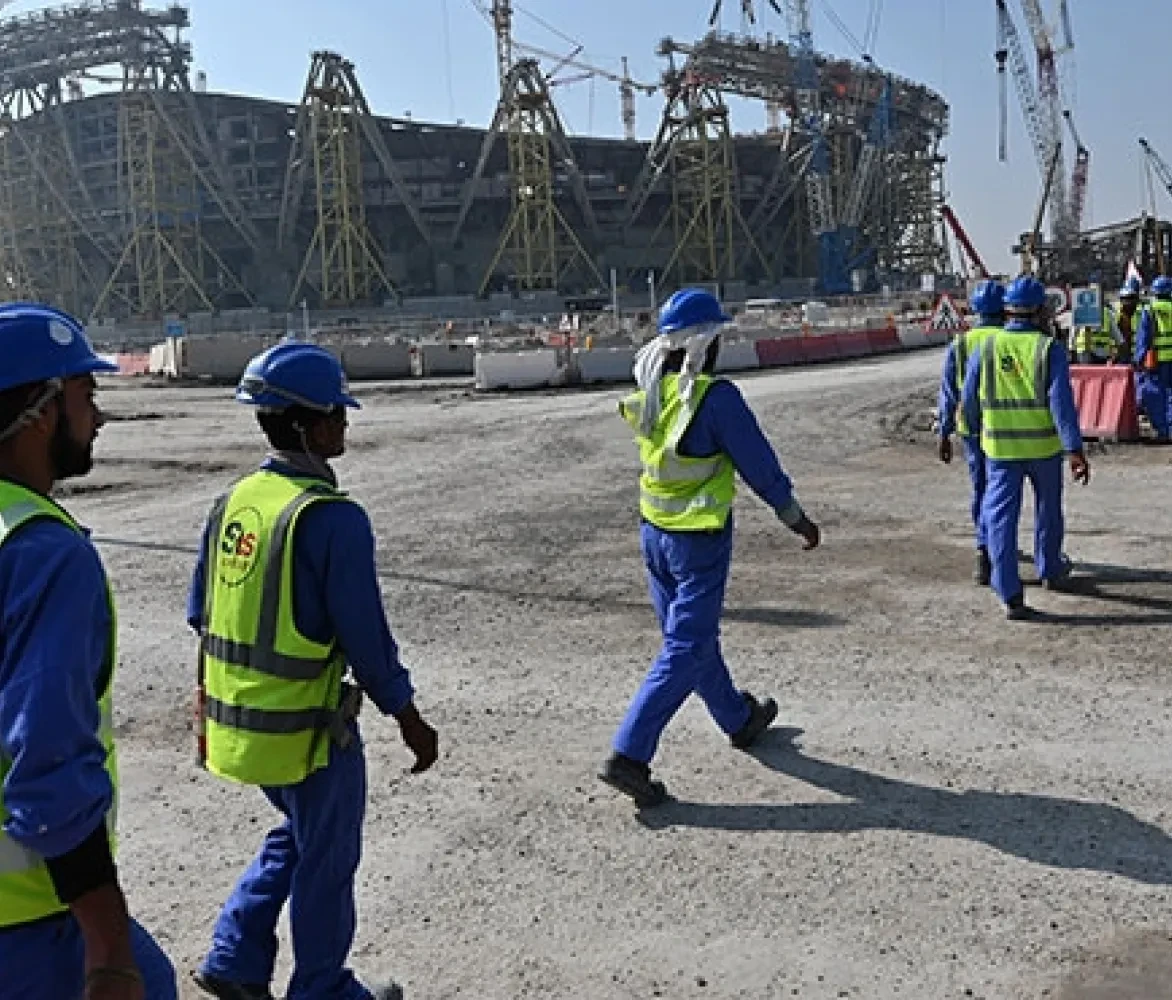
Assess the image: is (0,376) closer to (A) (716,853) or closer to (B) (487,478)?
(A) (716,853)

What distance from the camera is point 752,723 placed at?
5.32 meters

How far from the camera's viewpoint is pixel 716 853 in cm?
431

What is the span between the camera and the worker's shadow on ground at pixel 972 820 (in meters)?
4.14

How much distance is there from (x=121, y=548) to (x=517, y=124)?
6676cm

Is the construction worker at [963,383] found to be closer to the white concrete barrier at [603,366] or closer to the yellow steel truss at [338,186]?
the white concrete barrier at [603,366]

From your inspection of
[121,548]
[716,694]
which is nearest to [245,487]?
[716,694]

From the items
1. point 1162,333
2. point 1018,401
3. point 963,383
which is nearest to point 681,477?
point 1018,401

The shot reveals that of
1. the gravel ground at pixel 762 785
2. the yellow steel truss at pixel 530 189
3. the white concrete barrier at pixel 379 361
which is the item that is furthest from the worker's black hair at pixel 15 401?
the yellow steel truss at pixel 530 189

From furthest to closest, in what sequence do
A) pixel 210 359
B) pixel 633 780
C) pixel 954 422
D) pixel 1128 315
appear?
pixel 210 359, pixel 1128 315, pixel 954 422, pixel 633 780

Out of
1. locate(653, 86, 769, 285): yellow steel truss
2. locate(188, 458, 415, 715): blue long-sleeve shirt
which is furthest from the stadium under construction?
locate(188, 458, 415, 715): blue long-sleeve shirt

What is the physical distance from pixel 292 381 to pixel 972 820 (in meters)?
2.96

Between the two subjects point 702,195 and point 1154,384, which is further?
point 702,195

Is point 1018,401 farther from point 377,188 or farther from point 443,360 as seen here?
point 377,188

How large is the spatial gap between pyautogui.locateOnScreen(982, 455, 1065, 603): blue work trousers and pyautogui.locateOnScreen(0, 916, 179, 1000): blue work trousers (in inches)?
239
